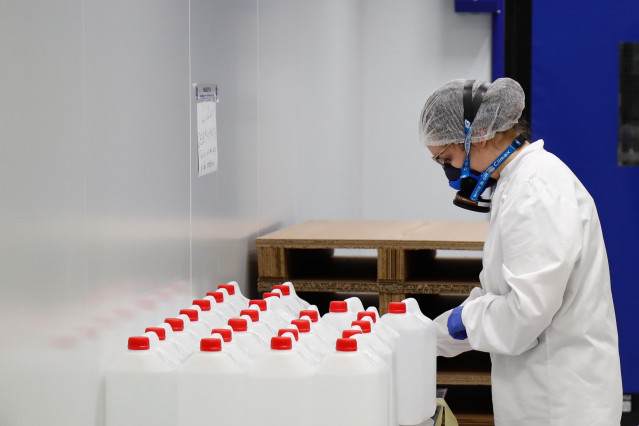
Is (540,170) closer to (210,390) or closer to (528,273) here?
(528,273)

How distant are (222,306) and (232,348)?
670 mm

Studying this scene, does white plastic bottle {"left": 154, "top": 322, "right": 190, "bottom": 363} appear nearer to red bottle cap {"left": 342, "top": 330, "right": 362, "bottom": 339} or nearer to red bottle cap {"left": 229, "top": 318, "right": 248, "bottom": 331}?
red bottle cap {"left": 229, "top": 318, "right": 248, "bottom": 331}

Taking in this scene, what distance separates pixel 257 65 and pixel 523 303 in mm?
1924

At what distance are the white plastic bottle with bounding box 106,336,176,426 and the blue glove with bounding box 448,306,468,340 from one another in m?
1.07

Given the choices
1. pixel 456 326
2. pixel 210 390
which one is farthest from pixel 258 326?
pixel 456 326

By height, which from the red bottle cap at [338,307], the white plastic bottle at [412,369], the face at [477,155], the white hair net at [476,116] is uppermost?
the white hair net at [476,116]

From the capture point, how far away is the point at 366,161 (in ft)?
22.3

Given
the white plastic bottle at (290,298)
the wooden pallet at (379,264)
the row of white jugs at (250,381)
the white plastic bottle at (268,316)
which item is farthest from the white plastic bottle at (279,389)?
the wooden pallet at (379,264)

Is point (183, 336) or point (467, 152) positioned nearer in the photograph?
point (183, 336)

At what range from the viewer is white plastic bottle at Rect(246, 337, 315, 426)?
1.98 meters

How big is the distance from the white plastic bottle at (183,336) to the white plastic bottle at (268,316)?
277 millimetres

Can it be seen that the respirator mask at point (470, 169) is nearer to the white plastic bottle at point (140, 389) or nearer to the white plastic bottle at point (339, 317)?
the white plastic bottle at point (339, 317)

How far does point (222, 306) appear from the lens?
108 inches

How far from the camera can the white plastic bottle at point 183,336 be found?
2.23 metres
